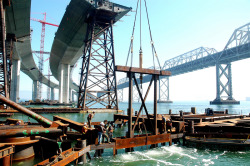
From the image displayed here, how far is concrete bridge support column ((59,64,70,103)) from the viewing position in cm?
7731

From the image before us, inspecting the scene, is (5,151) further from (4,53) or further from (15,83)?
(15,83)

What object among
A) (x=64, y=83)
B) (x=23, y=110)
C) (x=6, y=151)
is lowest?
(x=6, y=151)

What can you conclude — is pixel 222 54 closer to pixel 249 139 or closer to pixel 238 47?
pixel 238 47

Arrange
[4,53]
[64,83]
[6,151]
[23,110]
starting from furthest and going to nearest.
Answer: [64,83] → [4,53] → [6,151] → [23,110]

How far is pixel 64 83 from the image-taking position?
78625mm

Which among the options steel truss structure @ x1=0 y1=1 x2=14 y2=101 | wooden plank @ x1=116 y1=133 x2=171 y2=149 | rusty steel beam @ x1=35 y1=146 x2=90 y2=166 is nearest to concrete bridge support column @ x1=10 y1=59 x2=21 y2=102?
steel truss structure @ x1=0 y1=1 x2=14 y2=101

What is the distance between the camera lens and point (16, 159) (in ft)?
36.1

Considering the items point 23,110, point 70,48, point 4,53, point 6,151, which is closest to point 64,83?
point 70,48

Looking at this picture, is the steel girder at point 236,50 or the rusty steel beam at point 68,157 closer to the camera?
the rusty steel beam at point 68,157

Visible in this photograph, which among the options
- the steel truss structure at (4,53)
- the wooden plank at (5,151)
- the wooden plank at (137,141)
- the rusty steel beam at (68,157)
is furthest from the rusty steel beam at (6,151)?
the steel truss structure at (4,53)

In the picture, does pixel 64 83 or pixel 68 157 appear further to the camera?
pixel 64 83

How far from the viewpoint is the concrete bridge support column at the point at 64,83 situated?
77.3m

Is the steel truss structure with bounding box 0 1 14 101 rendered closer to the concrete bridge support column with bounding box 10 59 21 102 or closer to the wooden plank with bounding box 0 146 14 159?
the wooden plank with bounding box 0 146 14 159

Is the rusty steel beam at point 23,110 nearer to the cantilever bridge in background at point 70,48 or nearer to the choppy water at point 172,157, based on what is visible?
A: the choppy water at point 172,157
